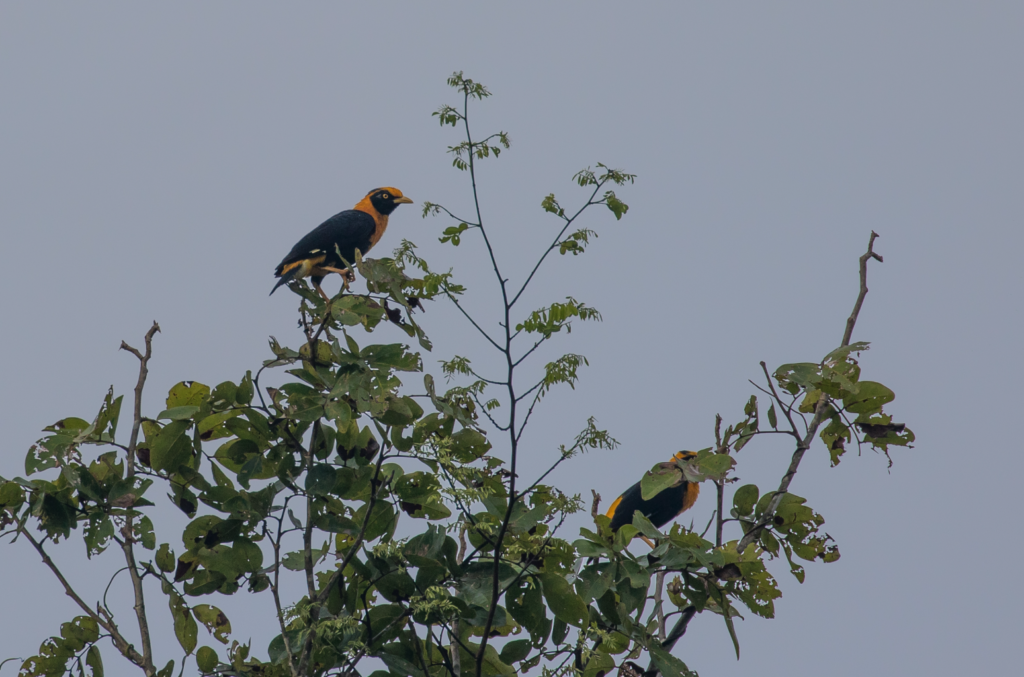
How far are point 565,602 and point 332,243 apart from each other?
4.24 m

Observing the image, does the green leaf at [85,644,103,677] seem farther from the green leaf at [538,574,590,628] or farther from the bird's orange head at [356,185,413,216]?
the bird's orange head at [356,185,413,216]

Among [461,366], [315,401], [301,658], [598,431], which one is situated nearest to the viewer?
[301,658]

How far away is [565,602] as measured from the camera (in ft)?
9.07

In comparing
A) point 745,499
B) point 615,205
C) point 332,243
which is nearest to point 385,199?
point 332,243

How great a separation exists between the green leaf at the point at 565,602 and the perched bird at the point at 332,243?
140 inches

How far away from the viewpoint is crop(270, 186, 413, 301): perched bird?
632cm

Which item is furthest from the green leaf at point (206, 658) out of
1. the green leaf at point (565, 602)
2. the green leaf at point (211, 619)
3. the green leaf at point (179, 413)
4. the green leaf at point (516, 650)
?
the green leaf at point (565, 602)

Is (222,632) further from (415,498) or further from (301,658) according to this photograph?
(415,498)

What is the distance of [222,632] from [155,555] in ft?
1.18

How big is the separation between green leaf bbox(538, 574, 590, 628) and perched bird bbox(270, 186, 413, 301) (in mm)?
3545

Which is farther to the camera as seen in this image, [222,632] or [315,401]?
[222,632]

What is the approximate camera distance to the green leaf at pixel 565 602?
2.75 metres

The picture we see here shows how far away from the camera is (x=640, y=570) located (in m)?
2.79

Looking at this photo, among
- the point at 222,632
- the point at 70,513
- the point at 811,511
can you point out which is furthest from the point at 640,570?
the point at 70,513
